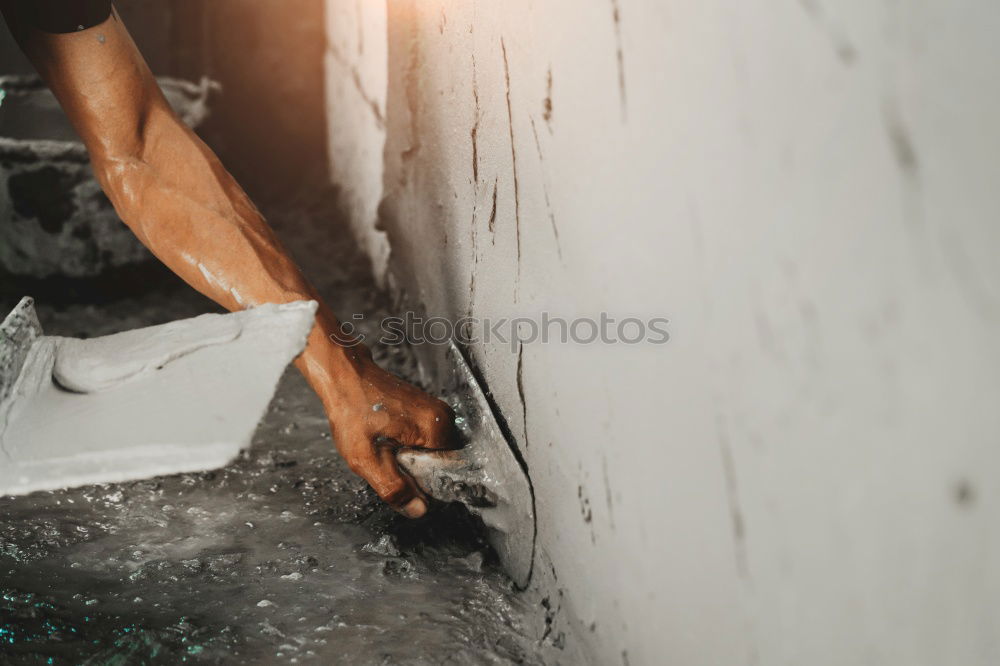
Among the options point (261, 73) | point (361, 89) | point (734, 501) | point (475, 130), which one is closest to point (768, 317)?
point (734, 501)

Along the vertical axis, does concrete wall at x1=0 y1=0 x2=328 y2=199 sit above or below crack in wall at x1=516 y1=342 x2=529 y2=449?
above

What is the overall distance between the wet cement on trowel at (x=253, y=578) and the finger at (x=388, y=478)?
0.10 metres

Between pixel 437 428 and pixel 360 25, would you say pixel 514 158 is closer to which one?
pixel 437 428

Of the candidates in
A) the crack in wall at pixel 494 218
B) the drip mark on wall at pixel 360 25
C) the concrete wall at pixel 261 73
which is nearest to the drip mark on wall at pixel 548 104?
the crack in wall at pixel 494 218

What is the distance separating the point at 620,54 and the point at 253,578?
3.90 ft

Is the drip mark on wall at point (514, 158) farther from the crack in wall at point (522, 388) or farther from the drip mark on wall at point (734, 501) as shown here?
the drip mark on wall at point (734, 501)

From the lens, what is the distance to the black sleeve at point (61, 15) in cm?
172

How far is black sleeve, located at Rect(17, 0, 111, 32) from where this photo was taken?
5.64 ft

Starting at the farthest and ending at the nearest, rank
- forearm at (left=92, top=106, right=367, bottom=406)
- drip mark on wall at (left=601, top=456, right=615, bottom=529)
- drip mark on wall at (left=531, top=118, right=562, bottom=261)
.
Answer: forearm at (left=92, top=106, right=367, bottom=406)
drip mark on wall at (left=531, top=118, right=562, bottom=261)
drip mark on wall at (left=601, top=456, right=615, bottom=529)

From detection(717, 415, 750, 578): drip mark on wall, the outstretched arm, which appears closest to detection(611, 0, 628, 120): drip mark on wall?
detection(717, 415, 750, 578): drip mark on wall

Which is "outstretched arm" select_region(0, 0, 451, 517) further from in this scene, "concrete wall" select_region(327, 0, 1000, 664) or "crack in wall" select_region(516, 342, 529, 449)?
"concrete wall" select_region(327, 0, 1000, 664)

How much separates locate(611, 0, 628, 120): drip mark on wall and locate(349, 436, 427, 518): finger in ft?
2.90

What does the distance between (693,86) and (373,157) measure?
233 cm

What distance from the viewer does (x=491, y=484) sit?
1.63 metres
